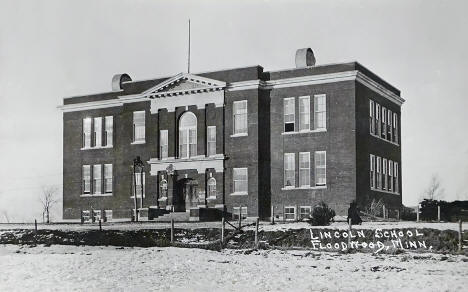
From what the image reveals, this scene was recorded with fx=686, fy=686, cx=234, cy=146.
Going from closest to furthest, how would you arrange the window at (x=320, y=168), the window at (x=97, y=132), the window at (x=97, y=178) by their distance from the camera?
the window at (x=320, y=168), the window at (x=97, y=178), the window at (x=97, y=132)

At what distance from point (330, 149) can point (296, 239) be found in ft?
42.0

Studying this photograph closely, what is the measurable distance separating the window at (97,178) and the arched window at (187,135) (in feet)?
A: 24.3

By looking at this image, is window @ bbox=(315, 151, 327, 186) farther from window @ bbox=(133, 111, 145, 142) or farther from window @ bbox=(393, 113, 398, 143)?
window @ bbox=(133, 111, 145, 142)

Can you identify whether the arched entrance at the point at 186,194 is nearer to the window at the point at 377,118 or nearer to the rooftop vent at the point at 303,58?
the rooftop vent at the point at 303,58

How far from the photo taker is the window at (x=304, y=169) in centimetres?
3912

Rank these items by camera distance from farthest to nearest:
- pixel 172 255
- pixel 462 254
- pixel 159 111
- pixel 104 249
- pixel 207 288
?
pixel 159 111 → pixel 104 249 → pixel 172 255 → pixel 462 254 → pixel 207 288

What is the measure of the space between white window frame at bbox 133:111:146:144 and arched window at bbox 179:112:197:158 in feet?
9.97

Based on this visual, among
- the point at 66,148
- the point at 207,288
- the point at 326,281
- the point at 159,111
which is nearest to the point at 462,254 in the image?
the point at 326,281

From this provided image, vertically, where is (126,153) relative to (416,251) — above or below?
above

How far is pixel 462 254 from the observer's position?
21.4m

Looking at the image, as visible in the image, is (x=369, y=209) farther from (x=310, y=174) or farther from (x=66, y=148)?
(x=66, y=148)

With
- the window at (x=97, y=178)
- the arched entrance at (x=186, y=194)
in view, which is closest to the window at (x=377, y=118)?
the arched entrance at (x=186, y=194)

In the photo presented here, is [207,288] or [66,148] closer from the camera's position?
[207,288]

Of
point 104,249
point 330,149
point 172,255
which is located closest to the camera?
point 172,255
